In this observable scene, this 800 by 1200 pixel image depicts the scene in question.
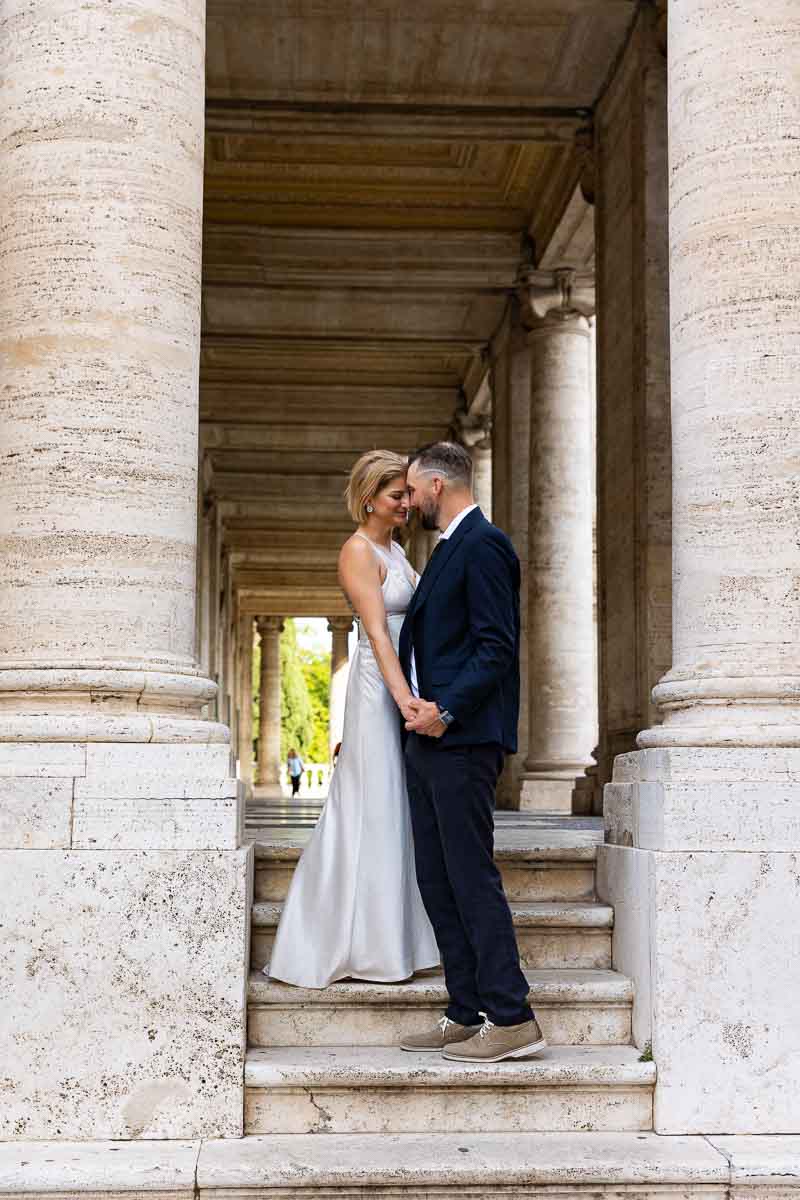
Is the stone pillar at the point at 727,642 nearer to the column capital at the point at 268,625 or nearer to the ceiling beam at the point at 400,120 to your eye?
the ceiling beam at the point at 400,120

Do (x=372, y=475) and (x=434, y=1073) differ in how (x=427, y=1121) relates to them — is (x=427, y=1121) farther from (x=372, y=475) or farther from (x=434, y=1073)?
(x=372, y=475)

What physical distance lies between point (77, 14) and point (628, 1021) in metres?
5.36

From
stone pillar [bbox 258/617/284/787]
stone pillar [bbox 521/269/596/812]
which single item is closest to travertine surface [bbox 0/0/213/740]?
stone pillar [bbox 521/269/596/812]

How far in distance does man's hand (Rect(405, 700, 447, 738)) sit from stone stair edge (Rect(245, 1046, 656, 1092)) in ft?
4.67

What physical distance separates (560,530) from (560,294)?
126 inches

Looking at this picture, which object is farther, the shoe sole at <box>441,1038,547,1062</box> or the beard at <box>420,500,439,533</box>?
the beard at <box>420,500,439,533</box>

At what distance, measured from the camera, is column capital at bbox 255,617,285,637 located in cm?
6128

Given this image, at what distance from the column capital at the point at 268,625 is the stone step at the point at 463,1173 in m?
55.4

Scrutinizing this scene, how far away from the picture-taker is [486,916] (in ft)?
20.5

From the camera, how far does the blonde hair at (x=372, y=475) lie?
698 centimetres

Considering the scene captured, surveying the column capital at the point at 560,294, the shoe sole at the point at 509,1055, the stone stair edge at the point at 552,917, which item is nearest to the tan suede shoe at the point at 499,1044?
the shoe sole at the point at 509,1055

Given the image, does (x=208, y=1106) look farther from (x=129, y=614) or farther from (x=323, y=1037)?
(x=129, y=614)

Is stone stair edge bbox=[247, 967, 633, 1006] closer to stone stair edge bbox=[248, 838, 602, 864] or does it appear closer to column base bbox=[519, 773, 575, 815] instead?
stone stair edge bbox=[248, 838, 602, 864]

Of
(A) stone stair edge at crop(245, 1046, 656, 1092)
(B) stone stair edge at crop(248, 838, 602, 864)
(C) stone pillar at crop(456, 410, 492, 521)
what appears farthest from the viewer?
(C) stone pillar at crop(456, 410, 492, 521)
